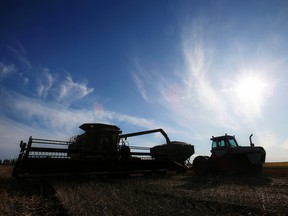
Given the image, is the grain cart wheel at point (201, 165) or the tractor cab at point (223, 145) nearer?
the grain cart wheel at point (201, 165)

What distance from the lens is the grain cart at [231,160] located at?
1316 centimetres

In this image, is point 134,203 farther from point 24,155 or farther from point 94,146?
point 94,146

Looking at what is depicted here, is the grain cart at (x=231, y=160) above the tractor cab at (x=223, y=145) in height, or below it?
below

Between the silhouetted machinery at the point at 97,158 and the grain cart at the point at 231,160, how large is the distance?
242cm

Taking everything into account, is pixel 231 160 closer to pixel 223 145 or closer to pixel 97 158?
pixel 223 145

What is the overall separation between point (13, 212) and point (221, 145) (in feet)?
39.4

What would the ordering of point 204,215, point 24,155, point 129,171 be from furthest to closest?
point 129,171 → point 24,155 → point 204,215

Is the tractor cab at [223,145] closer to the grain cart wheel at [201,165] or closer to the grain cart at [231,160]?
the grain cart at [231,160]

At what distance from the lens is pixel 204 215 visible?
4.32m

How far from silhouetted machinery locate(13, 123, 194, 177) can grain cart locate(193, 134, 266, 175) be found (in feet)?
7.93

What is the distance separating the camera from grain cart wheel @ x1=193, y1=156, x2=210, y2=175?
13720 millimetres

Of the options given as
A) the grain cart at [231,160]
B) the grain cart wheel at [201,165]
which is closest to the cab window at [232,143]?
the grain cart at [231,160]

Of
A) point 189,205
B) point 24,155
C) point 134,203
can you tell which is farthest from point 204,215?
point 24,155

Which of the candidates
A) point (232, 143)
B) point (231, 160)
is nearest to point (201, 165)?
point (231, 160)
